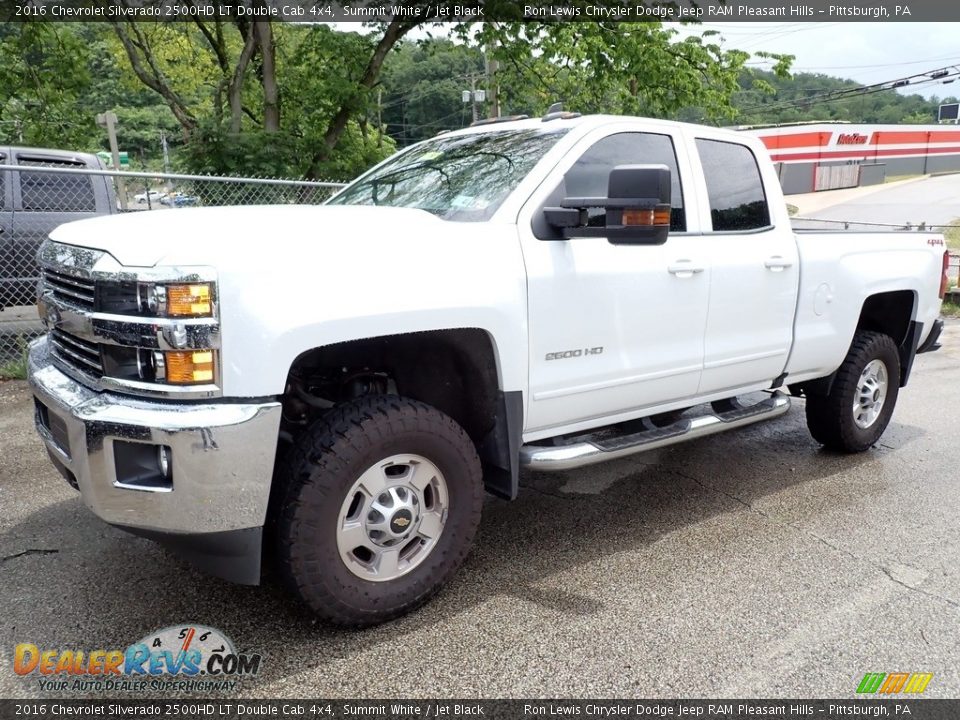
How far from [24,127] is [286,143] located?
17.8ft

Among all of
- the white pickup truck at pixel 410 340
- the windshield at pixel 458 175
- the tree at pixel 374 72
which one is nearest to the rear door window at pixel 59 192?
the tree at pixel 374 72

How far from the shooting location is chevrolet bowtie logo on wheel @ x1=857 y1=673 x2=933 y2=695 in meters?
2.62

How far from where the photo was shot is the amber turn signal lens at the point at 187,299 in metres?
2.41

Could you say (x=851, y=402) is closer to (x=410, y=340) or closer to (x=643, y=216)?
(x=643, y=216)

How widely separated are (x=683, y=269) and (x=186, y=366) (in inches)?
92.3

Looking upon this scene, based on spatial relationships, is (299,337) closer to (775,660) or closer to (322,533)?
(322,533)

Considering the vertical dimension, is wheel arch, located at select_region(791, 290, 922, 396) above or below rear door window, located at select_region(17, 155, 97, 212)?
below

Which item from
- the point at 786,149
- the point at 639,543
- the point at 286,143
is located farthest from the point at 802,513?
the point at 786,149

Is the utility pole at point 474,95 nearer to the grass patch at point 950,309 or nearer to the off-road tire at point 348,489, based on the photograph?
the grass patch at point 950,309

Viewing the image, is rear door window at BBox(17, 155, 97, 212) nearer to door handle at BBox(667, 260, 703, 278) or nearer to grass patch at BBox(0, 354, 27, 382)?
grass patch at BBox(0, 354, 27, 382)

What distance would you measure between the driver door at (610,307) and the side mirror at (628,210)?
118mm

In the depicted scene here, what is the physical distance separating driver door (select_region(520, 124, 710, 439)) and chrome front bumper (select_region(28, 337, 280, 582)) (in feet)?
4.01

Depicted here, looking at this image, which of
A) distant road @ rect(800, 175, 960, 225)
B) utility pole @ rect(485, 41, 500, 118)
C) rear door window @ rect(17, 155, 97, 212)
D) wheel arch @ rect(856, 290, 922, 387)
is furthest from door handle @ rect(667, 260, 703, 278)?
distant road @ rect(800, 175, 960, 225)

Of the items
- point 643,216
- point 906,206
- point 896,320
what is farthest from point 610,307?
point 906,206
